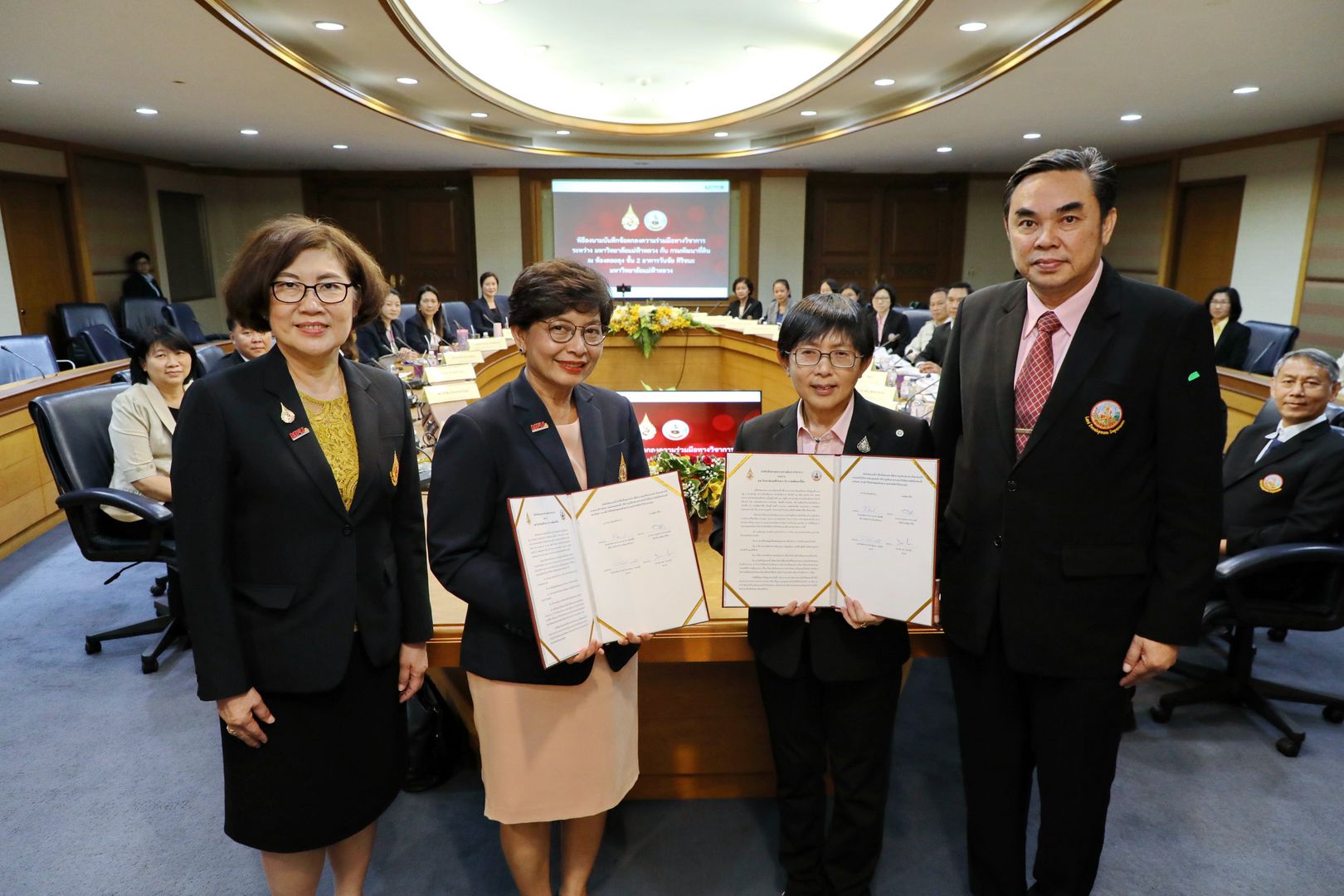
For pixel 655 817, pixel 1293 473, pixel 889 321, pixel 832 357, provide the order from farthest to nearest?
pixel 889 321, pixel 1293 473, pixel 655 817, pixel 832 357

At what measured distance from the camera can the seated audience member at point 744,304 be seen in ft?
27.5

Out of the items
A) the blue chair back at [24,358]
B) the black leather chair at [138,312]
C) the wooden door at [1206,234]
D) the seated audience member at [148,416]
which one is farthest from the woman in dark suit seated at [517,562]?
the wooden door at [1206,234]

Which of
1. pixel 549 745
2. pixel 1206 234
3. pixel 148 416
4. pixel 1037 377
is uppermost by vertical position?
pixel 1206 234

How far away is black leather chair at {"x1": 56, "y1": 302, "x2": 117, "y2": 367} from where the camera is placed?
7229mm

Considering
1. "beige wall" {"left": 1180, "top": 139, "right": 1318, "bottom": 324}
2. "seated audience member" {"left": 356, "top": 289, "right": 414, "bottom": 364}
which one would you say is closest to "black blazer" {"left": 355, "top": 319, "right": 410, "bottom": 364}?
"seated audience member" {"left": 356, "top": 289, "right": 414, "bottom": 364}

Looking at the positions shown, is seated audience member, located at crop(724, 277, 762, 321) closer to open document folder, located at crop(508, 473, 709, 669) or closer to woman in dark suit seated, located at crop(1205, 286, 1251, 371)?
woman in dark suit seated, located at crop(1205, 286, 1251, 371)

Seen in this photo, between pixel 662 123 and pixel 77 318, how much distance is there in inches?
245

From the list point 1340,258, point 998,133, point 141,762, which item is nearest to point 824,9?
point 998,133

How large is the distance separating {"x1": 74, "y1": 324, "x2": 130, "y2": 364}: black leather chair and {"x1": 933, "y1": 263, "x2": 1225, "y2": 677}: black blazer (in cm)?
660

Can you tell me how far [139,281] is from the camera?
8.59 meters

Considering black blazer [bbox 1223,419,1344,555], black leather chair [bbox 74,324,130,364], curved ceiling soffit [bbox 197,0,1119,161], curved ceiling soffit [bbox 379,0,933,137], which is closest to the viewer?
black blazer [bbox 1223,419,1344,555]

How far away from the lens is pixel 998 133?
7523mm

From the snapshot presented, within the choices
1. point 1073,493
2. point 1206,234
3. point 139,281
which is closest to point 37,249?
point 139,281

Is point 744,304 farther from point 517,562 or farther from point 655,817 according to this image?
point 517,562
